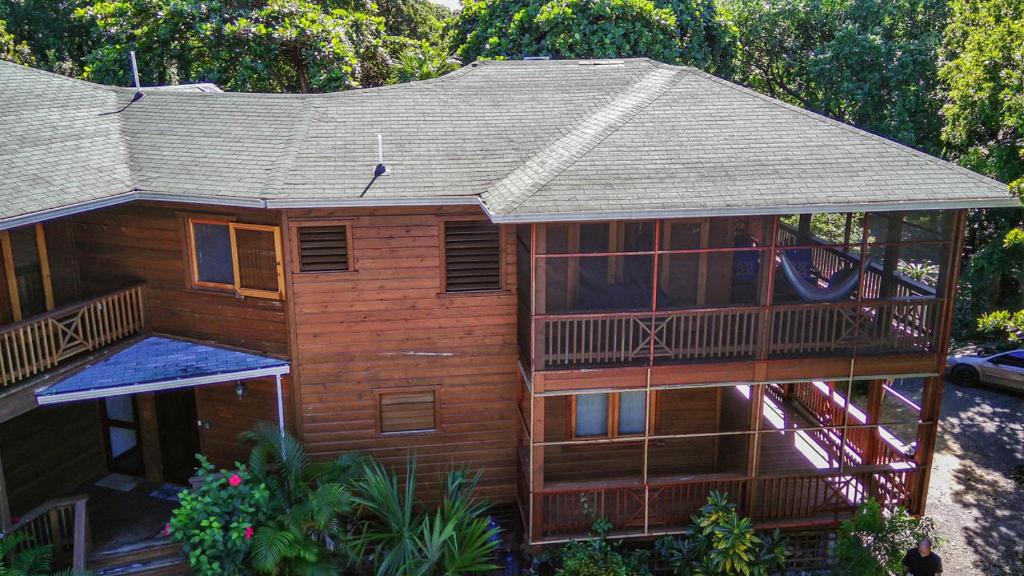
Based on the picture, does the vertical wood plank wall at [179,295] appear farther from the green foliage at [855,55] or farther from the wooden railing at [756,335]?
the green foliage at [855,55]

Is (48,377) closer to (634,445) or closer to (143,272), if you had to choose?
(143,272)

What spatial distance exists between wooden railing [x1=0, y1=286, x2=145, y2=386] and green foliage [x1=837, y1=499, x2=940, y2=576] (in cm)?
1193

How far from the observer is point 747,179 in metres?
11.7

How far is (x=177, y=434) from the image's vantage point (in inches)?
574

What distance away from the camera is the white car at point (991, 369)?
21000 millimetres

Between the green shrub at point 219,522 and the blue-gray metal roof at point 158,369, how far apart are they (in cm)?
159

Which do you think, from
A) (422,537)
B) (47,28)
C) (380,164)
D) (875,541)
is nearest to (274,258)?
(380,164)

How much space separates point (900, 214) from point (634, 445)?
6326 mm

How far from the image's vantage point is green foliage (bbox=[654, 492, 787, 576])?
39.6ft

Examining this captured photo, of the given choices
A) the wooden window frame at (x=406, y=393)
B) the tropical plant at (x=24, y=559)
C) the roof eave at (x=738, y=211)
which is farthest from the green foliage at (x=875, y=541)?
the tropical plant at (x=24, y=559)

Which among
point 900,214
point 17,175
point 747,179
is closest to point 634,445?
point 747,179

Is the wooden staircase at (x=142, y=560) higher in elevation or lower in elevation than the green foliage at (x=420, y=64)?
lower

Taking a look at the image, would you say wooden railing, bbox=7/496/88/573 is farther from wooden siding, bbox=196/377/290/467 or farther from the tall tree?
the tall tree

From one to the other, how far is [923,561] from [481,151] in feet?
30.3
